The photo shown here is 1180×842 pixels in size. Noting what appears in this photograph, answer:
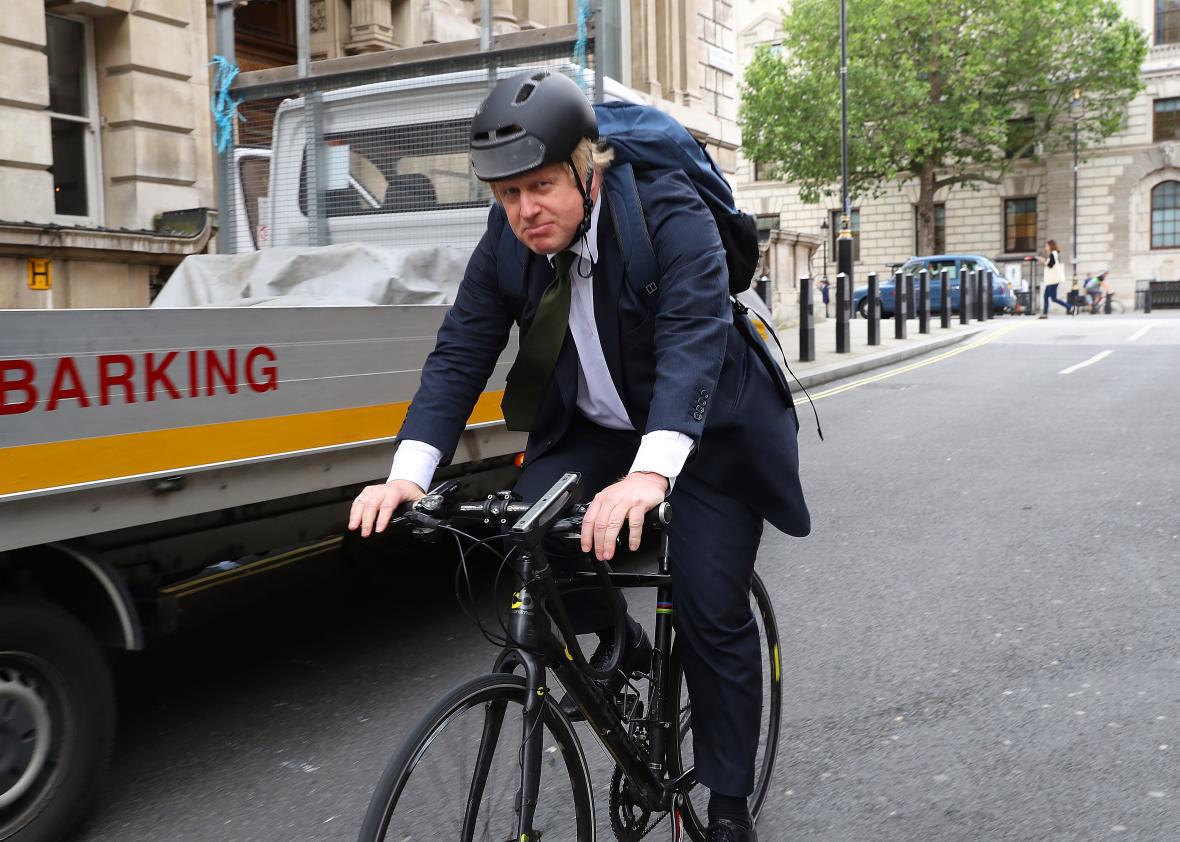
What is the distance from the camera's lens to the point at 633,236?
233 cm

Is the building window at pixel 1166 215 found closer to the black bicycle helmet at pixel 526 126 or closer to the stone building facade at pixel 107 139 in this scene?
the stone building facade at pixel 107 139

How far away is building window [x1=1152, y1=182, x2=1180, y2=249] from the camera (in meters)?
46.6

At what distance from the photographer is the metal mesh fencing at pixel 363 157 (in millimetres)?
5910

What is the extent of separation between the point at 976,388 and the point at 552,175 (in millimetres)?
12043

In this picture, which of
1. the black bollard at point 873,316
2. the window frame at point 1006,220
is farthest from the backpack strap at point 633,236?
the window frame at point 1006,220

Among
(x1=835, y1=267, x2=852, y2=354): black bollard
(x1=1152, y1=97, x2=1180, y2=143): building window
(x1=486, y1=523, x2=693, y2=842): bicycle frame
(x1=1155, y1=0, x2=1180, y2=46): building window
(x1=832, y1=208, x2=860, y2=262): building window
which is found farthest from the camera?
(x1=832, y1=208, x2=860, y2=262): building window

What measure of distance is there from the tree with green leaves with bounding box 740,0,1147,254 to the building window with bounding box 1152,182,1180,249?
386 centimetres

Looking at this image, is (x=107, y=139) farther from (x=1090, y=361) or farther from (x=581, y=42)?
(x=1090, y=361)

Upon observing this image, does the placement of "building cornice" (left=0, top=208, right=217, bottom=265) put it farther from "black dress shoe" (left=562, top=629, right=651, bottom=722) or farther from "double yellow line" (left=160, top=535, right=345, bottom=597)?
"black dress shoe" (left=562, top=629, right=651, bottom=722)

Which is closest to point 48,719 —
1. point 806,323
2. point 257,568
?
point 257,568

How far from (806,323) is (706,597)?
14623 millimetres

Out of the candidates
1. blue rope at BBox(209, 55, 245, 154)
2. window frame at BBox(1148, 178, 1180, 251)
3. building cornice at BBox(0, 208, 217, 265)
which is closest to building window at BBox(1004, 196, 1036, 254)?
window frame at BBox(1148, 178, 1180, 251)

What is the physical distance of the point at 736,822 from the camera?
102 inches

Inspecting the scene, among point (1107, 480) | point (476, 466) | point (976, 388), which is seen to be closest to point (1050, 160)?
point (976, 388)
